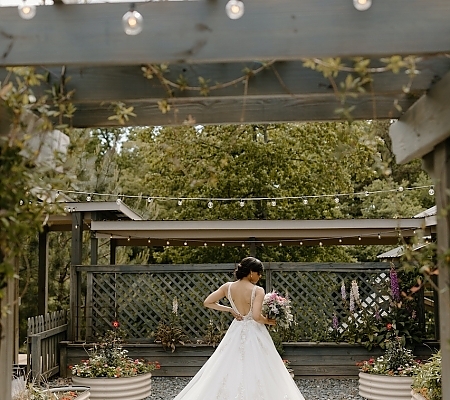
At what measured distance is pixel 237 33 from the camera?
8.75ft

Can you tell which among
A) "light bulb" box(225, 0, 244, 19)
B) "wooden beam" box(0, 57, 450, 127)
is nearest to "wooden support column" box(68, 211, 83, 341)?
"wooden beam" box(0, 57, 450, 127)

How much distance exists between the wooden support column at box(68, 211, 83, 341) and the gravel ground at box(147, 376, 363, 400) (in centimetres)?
151

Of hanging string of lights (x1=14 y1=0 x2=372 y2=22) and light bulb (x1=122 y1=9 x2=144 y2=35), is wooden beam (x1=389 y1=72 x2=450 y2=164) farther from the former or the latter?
light bulb (x1=122 y1=9 x2=144 y2=35)

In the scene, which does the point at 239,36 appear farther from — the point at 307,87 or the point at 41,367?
the point at 41,367

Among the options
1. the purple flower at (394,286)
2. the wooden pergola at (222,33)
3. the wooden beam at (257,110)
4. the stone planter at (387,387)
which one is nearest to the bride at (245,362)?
the stone planter at (387,387)

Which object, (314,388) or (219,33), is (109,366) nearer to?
(314,388)

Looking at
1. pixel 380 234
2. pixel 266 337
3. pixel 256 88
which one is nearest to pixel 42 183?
pixel 256 88

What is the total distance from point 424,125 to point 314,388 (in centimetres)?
689

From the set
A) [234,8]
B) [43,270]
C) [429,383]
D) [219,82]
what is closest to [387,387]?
[429,383]

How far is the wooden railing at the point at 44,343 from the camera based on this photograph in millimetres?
9242

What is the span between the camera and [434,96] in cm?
324

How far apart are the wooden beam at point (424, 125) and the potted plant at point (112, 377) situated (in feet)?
18.6

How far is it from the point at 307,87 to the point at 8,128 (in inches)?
58.7

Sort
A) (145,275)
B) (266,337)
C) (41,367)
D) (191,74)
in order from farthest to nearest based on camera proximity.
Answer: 1. (145,275)
2. (41,367)
3. (266,337)
4. (191,74)
